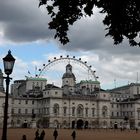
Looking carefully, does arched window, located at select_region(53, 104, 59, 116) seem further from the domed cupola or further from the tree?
the tree

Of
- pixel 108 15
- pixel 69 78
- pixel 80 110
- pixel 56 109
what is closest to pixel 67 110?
pixel 56 109

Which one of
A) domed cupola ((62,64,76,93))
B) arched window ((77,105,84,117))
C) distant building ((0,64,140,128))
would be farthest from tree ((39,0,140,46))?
domed cupola ((62,64,76,93))

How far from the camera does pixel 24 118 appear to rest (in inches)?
5709

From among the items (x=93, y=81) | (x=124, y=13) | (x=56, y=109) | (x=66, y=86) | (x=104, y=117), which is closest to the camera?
(x=124, y=13)

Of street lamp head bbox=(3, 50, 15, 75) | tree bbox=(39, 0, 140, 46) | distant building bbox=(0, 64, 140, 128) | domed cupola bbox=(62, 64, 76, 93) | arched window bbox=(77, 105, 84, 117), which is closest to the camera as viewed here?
tree bbox=(39, 0, 140, 46)

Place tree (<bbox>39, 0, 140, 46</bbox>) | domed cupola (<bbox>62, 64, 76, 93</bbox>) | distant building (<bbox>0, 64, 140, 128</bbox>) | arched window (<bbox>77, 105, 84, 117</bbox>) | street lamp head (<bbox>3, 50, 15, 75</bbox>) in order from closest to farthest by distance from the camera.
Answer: tree (<bbox>39, 0, 140, 46</bbox>) → street lamp head (<bbox>3, 50, 15, 75</bbox>) → distant building (<bbox>0, 64, 140, 128</bbox>) → arched window (<bbox>77, 105, 84, 117</bbox>) → domed cupola (<bbox>62, 64, 76, 93</bbox>)

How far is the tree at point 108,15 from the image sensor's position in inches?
508

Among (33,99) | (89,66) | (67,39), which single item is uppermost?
(89,66)

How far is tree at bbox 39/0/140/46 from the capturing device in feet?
42.3

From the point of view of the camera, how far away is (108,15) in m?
13.4

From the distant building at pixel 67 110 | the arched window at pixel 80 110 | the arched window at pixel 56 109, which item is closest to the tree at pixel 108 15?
the distant building at pixel 67 110

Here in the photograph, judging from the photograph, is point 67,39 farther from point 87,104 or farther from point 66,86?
point 66,86

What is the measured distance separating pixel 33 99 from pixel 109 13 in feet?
458

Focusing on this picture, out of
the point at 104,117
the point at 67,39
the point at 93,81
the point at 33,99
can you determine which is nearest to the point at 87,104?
the point at 104,117
